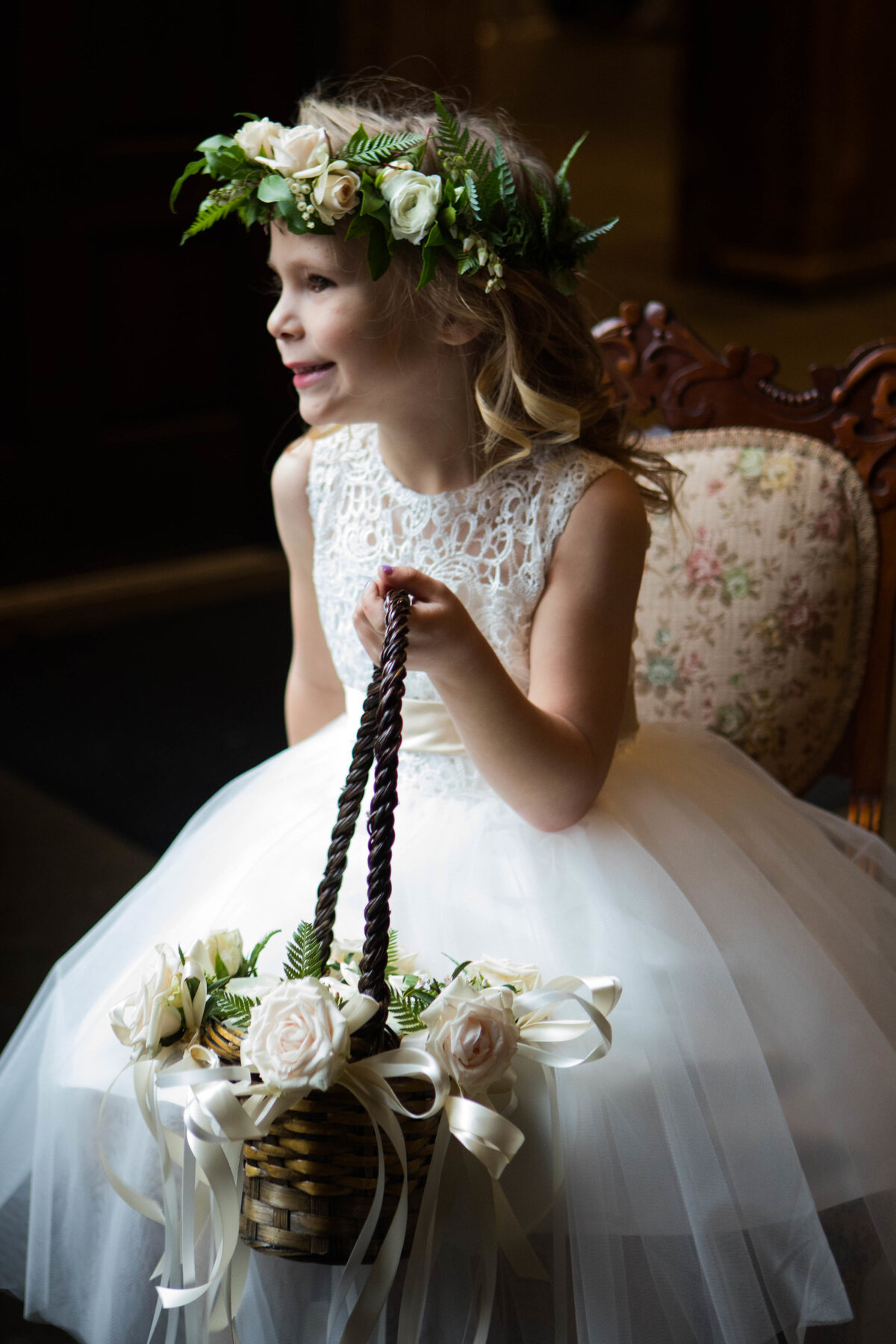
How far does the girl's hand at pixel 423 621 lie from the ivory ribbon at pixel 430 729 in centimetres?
22

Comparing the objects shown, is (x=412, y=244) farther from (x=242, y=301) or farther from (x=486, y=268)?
(x=242, y=301)

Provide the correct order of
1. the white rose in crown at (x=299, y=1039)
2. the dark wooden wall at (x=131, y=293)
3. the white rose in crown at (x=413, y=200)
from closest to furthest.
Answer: the white rose in crown at (x=299, y=1039) → the white rose in crown at (x=413, y=200) → the dark wooden wall at (x=131, y=293)

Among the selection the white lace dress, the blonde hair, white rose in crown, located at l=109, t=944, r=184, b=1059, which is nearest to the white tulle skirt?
the white lace dress

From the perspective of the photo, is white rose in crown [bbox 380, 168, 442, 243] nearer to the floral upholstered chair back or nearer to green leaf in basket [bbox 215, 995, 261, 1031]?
the floral upholstered chair back

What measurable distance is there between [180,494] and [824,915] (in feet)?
9.38

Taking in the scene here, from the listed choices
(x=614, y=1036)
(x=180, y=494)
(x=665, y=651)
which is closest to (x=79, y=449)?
(x=180, y=494)

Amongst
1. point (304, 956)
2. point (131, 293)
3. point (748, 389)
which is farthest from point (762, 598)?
point (131, 293)

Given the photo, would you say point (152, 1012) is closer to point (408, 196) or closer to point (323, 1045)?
point (323, 1045)

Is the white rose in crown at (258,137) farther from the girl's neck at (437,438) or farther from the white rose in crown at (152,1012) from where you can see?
the white rose in crown at (152,1012)

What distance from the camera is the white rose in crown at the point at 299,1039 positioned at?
0.83m

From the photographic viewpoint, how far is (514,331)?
129 cm

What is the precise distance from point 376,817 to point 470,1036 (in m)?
0.15

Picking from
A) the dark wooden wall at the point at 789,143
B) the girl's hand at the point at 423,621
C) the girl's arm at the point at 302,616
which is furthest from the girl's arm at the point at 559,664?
the dark wooden wall at the point at 789,143

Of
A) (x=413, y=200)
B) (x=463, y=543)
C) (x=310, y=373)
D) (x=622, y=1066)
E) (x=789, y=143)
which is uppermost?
(x=413, y=200)
